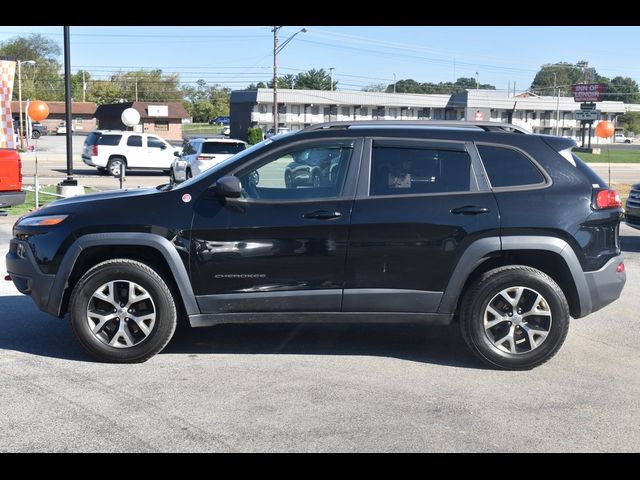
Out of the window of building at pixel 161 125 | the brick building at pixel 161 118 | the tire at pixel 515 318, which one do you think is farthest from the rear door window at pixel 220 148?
the window of building at pixel 161 125

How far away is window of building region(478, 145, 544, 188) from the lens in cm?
617

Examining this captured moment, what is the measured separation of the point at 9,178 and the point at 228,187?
25.8ft

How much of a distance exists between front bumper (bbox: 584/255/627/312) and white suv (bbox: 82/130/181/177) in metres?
25.3

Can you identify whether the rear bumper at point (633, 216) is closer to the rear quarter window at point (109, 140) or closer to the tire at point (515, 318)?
the tire at point (515, 318)

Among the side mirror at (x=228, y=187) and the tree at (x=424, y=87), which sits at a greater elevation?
the tree at (x=424, y=87)

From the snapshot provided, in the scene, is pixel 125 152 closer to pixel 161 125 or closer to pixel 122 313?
pixel 122 313

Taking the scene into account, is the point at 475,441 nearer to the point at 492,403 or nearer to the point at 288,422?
the point at 492,403

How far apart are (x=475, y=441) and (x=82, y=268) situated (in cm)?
342

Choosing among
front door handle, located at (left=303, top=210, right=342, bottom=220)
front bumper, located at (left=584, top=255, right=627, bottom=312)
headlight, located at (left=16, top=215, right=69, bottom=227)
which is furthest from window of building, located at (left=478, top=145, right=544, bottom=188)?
headlight, located at (left=16, top=215, right=69, bottom=227)

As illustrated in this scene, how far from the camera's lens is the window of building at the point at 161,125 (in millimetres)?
81875

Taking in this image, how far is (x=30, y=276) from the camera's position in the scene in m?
6.24

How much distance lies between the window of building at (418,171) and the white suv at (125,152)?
24.6 meters

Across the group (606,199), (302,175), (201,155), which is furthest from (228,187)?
(201,155)
